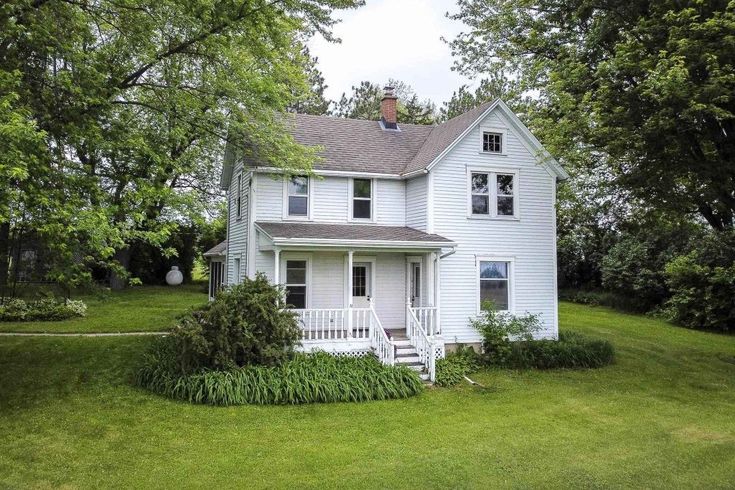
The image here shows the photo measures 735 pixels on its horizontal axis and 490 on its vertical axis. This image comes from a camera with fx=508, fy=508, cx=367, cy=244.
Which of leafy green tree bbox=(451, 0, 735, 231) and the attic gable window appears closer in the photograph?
leafy green tree bbox=(451, 0, 735, 231)

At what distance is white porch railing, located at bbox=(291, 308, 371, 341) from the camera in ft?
44.4

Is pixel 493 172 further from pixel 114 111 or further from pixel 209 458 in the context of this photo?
pixel 209 458

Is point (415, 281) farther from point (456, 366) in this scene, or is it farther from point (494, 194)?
point (494, 194)

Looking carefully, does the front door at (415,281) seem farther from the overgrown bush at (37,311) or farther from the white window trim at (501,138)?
the overgrown bush at (37,311)

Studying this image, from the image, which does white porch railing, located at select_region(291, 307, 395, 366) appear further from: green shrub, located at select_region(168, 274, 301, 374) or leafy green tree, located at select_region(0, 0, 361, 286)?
leafy green tree, located at select_region(0, 0, 361, 286)

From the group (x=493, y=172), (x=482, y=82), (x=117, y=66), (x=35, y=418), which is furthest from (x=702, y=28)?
(x=482, y=82)

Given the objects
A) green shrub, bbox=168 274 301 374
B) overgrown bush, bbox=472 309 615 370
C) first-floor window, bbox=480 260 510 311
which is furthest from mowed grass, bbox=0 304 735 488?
first-floor window, bbox=480 260 510 311

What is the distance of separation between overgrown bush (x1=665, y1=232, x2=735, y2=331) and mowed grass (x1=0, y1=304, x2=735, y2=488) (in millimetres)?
9770

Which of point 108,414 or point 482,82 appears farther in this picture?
point 482,82

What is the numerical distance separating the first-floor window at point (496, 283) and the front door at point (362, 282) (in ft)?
11.7

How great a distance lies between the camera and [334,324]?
14.6 m

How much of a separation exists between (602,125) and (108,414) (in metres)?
13.9

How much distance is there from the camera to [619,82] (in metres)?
13.8

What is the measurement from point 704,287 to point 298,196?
63.7 feet
